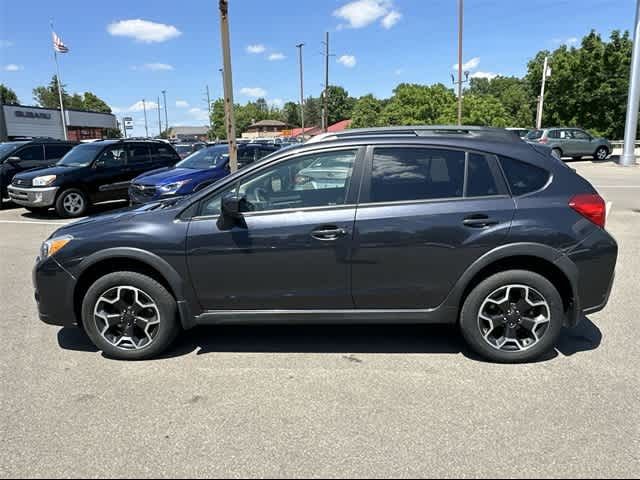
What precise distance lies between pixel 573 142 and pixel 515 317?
2545 cm

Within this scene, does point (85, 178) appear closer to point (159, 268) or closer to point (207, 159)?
point (207, 159)

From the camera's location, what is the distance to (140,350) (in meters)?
3.72

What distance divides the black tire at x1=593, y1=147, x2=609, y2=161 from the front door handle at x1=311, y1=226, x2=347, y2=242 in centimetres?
2677

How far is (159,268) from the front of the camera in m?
3.56

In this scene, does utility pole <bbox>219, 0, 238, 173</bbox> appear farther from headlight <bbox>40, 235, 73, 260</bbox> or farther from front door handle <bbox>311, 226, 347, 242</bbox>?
front door handle <bbox>311, 226, 347, 242</bbox>

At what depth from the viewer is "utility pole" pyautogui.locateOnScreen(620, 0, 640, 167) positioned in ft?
64.6

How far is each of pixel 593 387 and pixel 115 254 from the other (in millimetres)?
3461

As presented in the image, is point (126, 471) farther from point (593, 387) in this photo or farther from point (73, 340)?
point (593, 387)

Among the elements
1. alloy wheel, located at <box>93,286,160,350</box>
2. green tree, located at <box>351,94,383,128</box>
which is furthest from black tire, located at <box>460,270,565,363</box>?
green tree, located at <box>351,94,383,128</box>

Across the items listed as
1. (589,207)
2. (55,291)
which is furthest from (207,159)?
(589,207)

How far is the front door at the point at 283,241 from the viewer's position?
11.3 feet

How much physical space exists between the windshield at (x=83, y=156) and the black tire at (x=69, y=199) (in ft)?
2.27

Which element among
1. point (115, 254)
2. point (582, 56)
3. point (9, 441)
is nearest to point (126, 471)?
point (9, 441)

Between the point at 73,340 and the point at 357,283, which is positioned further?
the point at 73,340
